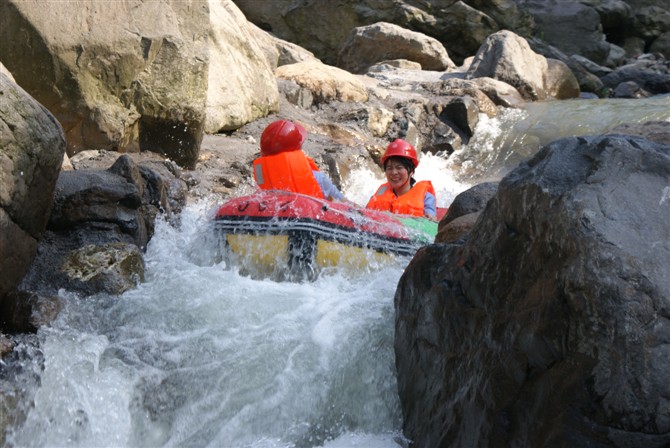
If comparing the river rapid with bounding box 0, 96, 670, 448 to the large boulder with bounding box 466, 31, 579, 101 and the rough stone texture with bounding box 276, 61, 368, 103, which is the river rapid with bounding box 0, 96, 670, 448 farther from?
the large boulder with bounding box 466, 31, 579, 101

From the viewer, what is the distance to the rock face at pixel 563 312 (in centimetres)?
196

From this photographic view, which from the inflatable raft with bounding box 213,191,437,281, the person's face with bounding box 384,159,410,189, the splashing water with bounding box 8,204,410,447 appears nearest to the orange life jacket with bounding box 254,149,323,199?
the inflatable raft with bounding box 213,191,437,281

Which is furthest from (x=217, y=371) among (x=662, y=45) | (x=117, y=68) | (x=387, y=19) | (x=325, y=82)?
(x=662, y=45)

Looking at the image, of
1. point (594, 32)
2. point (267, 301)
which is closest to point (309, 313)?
point (267, 301)

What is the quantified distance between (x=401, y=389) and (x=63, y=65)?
4.16 metres

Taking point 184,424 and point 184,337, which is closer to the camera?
point 184,424

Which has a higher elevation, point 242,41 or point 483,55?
point 242,41

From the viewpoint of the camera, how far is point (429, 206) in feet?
20.3

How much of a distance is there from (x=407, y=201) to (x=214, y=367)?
9.15 ft

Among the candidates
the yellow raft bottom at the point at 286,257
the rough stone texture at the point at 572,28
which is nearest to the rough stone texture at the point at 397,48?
the rough stone texture at the point at 572,28

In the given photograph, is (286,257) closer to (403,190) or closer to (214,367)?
(214,367)

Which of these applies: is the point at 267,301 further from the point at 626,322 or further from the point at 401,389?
the point at 626,322

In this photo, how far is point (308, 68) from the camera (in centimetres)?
1112

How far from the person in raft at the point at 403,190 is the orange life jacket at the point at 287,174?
2.00ft
